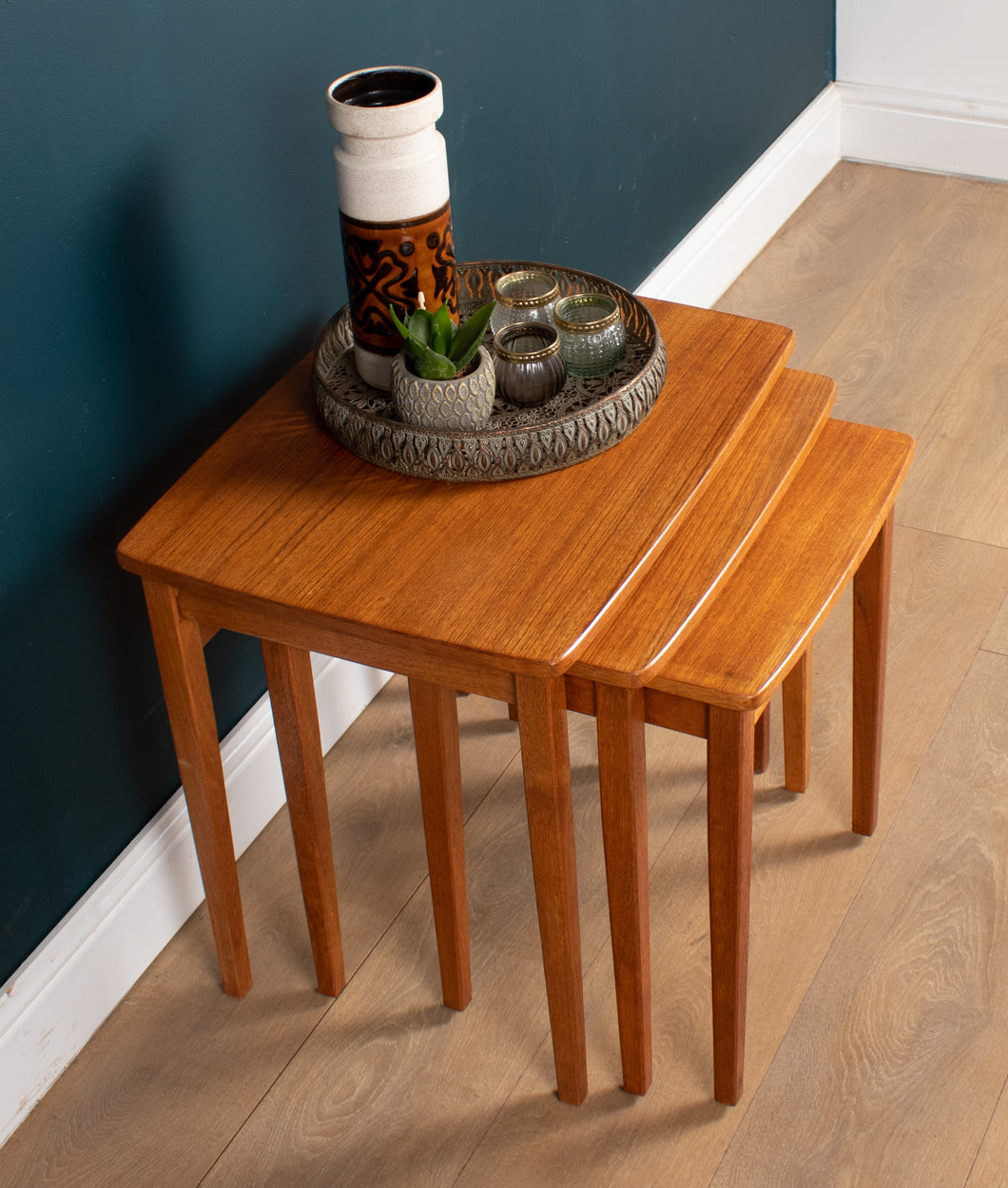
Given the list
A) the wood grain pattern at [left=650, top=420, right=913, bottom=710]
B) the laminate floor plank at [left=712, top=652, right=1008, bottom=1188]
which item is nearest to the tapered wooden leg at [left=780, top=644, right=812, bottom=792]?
the laminate floor plank at [left=712, top=652, right=1008, bottom=1188]

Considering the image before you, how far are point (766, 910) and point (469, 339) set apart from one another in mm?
763

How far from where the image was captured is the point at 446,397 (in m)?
1.19

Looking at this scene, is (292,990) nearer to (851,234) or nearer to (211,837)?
(211,837)

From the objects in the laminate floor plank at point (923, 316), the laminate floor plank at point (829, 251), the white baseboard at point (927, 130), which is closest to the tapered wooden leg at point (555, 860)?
the laminate floor plank at point (923, 316)

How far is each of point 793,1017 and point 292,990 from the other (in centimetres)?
54

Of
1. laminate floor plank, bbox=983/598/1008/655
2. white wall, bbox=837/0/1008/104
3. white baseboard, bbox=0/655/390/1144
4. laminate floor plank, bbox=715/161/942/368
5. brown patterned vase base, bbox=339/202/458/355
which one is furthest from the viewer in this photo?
white wall, bbox=837/0/1008/104

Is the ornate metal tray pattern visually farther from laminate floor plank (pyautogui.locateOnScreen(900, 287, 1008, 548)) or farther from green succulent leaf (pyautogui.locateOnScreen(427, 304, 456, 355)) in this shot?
laminate floor plank (pyautogui.locateOnScreen(900, 287, 1008, 548))

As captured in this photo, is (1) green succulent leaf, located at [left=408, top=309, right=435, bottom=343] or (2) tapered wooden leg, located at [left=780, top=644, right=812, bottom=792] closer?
(1) green succulent leaf, located at [left=408, top=309, right=435, bottom=343]

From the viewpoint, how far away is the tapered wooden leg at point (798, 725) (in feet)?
5.21

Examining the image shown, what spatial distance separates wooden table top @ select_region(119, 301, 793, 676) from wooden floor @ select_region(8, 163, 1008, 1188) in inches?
21.5

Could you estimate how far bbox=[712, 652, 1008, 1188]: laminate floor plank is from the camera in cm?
134

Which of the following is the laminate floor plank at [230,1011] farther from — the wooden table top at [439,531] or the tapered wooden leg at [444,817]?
the wooden table top at [439,531]

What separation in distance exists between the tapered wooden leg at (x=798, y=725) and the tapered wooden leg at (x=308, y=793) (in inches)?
21.3

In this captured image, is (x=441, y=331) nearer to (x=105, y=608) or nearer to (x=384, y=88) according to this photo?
(x=384, y=88)
